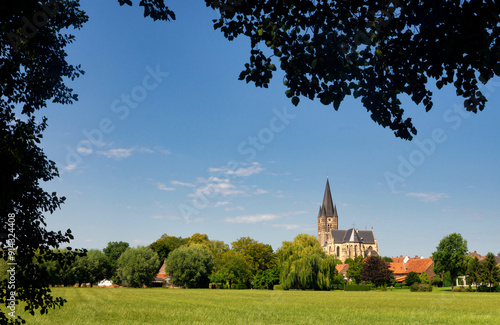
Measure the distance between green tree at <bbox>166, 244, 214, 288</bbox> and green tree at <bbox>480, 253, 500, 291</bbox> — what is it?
164 ft

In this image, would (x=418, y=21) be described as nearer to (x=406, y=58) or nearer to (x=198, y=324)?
(x=406, y=58)

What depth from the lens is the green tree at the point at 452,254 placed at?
76312mm

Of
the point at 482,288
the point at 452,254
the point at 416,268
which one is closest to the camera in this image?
the point at 482,288

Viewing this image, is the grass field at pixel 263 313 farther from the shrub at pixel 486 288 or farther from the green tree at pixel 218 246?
the green tree at pixel 218 246

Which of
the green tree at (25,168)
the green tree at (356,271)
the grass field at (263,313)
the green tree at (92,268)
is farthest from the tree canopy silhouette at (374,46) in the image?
the green tree at (356,271)

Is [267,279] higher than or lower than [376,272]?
lower

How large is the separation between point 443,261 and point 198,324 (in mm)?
75499

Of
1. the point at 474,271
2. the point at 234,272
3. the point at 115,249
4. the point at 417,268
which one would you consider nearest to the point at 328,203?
the point at 417,268

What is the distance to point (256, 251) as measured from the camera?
273 feet

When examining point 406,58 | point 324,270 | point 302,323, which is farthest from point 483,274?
point 406,58

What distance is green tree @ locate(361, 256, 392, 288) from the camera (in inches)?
3164

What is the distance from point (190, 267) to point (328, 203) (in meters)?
123

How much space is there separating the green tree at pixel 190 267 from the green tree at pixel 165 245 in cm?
3031

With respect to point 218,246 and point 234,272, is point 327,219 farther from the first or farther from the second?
point 234,272
